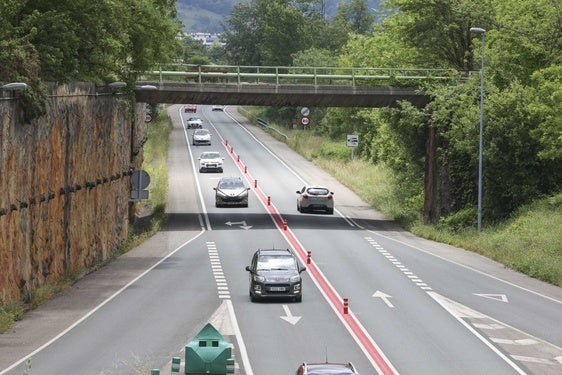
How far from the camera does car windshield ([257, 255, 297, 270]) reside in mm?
37844

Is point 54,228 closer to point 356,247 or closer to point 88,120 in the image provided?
point 88,120

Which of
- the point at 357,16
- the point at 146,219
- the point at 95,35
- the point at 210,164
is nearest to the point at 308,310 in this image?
the point at 95,35

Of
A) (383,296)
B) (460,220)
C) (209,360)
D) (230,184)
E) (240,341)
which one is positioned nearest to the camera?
(209,360)

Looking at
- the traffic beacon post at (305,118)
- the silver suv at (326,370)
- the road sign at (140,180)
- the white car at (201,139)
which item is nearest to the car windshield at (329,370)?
the silver suv at (326,370)

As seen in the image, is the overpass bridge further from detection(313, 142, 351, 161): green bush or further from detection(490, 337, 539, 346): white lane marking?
detection(313, 142, 351, 161): green bush

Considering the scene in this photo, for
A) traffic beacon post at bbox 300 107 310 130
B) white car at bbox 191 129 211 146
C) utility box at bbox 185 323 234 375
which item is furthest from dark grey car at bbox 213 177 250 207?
utility box at bbox 185 323 234 375

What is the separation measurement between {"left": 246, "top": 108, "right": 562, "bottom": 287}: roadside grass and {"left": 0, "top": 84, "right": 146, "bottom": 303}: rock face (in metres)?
16.2

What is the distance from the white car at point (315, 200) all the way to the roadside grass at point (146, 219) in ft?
26.1

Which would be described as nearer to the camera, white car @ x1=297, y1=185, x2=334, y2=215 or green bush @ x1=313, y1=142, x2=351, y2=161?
white car @ x1=297, y1=185, x2=334, y2=215

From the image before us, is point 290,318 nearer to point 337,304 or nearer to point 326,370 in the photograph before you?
point 337,304

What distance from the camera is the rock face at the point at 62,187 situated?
35062 millimetres

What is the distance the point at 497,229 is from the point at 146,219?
63.4 ft

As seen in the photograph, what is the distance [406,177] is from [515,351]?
136ft

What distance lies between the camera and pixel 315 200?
6588cm
